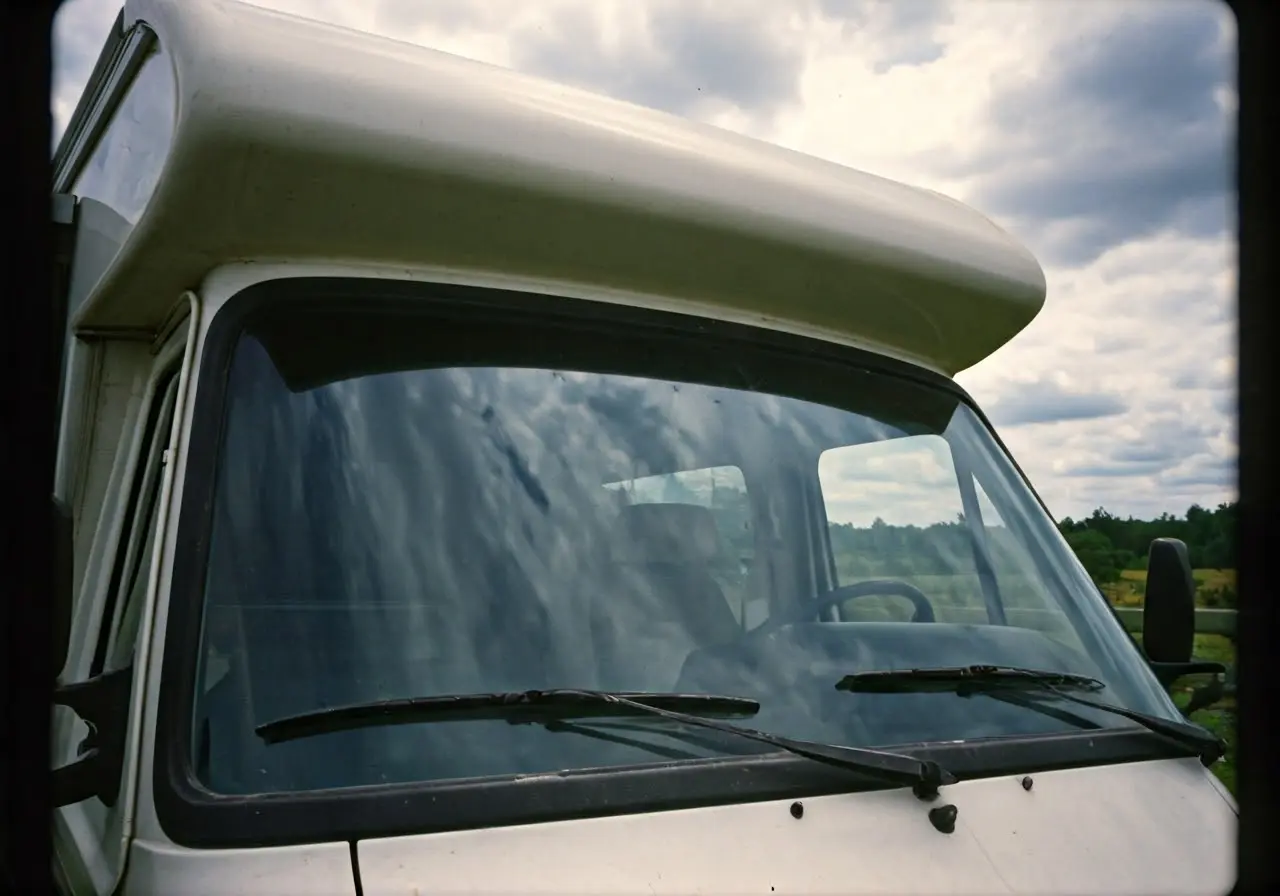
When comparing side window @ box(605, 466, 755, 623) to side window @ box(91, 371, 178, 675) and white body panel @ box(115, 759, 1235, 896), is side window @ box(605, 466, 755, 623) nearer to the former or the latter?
white body panel @ box(115, 759, 1235, 896)

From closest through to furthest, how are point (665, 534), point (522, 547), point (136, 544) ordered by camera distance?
1. point (522, 547)
2. point (665, 534)
3. point (136, 544)

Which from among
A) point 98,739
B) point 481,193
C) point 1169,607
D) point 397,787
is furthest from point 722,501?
point 98,739

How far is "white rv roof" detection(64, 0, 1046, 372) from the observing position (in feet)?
5.93

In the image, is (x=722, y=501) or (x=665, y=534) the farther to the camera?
(x=722, y=501)

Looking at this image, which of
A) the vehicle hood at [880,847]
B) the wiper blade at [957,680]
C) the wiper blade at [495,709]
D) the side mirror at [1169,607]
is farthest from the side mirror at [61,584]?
the side mirror at [1169,607]

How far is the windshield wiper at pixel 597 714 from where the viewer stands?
171cm

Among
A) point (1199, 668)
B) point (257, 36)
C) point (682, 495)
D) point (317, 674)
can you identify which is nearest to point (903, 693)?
point (682, 495)

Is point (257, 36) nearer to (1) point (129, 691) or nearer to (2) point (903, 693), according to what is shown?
(1) point (129, 691)

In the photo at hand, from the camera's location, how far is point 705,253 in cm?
221

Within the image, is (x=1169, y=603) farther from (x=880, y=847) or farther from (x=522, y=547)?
(x=522, y=547)

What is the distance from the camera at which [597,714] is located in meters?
1.81

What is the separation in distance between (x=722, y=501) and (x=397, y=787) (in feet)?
3.03

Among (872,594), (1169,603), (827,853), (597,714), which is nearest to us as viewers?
(827,853)

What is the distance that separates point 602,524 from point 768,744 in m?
0.47
